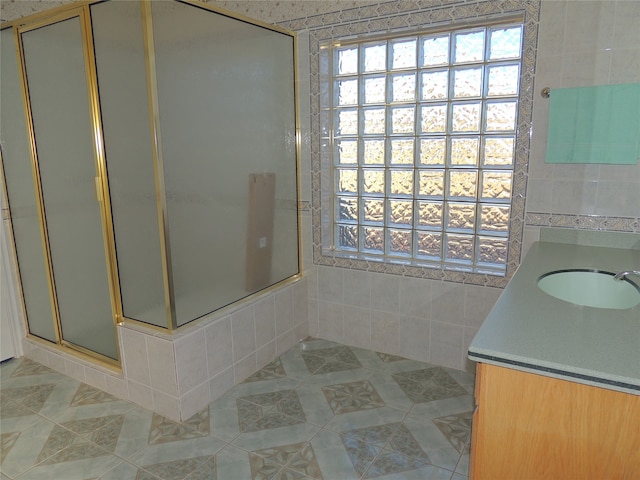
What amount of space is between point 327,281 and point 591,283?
1485 mm

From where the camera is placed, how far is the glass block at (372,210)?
8.56ft

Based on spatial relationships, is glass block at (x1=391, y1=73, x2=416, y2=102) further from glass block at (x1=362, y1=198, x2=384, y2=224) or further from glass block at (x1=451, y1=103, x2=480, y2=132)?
glass block at (x1=362, y1=198, x2=384, y2=224)

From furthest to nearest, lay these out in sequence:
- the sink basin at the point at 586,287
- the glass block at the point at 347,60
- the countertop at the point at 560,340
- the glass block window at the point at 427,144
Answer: the glass block at the point at 347,60 → the glass block window at the point at 427,144 → the sink basin at the point at 586,287 → the countertop at the point at 560,340

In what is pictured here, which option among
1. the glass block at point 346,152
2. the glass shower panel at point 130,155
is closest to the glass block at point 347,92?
the glass block at point 346,152

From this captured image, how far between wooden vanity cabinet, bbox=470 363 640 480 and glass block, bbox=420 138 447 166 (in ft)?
4.97

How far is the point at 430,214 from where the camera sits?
8.09ft

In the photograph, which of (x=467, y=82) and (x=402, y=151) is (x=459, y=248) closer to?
(x=402, y=151)

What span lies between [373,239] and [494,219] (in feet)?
2.29

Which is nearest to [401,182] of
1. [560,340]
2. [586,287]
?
[586,287]

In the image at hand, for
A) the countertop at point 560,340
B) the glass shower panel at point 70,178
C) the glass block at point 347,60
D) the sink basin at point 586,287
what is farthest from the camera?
the glass block at point 347,60

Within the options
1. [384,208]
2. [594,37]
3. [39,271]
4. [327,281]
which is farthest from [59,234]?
[594,37]

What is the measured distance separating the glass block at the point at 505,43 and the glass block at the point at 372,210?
94 centimetres

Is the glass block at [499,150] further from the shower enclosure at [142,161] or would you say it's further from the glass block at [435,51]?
the shower enclosure at [142,161]

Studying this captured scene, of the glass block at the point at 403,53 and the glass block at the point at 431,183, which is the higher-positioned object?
the glass block at the point at 403,53
